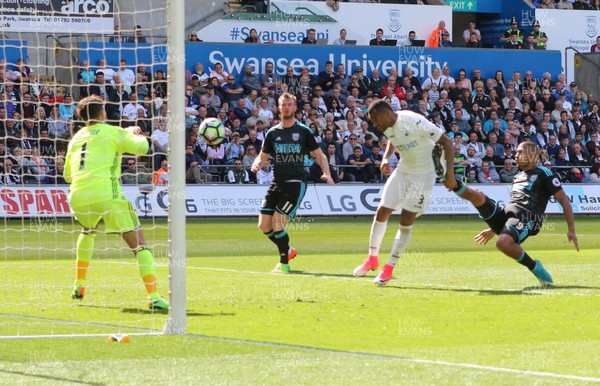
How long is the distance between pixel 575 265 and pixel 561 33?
87.8 feet

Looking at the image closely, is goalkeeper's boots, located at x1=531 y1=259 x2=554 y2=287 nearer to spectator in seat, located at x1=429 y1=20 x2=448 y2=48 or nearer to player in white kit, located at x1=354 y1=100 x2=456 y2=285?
player in white kit, located at x1=354 y1=100 x2=456 y2=285

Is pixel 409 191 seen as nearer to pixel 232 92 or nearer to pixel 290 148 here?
pixel 290 148

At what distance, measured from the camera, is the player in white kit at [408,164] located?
13.4 metres

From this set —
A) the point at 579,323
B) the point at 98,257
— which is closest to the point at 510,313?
the point at 579,323

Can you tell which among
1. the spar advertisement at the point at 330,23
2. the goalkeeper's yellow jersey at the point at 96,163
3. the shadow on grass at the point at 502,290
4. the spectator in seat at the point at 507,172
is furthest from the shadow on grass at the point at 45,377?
the spar advertisement at the point at 330,23

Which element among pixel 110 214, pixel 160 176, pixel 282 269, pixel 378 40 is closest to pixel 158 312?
pixel 110 214

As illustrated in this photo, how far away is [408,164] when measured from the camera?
1376 centimetres

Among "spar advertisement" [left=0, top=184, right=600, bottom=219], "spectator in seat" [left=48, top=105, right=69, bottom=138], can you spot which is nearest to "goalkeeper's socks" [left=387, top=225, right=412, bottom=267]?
"spectator in seat" [left=48, top=105, right=69, bottom=138]

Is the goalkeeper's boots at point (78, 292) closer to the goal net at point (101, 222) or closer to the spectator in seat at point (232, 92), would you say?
the goal net at point (101, 222)

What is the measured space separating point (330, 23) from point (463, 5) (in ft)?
22.0

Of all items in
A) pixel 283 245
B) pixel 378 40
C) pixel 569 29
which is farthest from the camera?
pixel 569 29

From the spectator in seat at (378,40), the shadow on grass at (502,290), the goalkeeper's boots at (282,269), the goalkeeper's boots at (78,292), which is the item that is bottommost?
the goalkeeper's boots at (282,269)

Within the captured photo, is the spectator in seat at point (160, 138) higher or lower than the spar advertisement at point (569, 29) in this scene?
lower

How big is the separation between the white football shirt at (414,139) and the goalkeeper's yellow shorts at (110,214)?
3.41 meters
